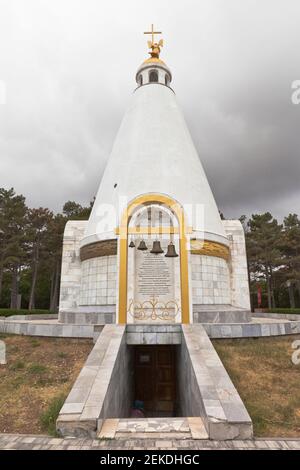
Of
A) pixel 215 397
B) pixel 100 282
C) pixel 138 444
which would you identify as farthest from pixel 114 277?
pixel 138 444

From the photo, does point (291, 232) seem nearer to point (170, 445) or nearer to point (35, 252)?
point (35, 252)

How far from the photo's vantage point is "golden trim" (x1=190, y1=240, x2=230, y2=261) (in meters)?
9.86

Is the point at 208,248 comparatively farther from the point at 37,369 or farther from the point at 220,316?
the point at 37,369

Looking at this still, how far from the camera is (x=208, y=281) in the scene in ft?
32.0

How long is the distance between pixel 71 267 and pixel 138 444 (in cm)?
850

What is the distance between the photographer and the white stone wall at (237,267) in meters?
11.1

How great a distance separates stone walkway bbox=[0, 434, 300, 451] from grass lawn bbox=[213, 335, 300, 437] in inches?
10.6

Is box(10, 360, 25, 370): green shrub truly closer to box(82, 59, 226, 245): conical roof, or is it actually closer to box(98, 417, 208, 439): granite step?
box(98, 417, 208, 439): granite step

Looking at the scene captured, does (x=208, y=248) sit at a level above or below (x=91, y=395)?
above

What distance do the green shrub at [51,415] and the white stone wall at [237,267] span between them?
314 inches

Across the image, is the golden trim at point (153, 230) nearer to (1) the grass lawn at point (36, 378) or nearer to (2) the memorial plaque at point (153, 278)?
(2) the memorial plaque at point (153, 278)

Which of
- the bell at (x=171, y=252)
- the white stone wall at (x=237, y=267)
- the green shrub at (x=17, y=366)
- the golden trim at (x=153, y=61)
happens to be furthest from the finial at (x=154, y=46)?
the green shrub at (x=17, y=366)

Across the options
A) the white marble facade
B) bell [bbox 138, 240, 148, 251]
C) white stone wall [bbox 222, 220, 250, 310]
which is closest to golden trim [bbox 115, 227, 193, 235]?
bell [bbox 138, 240, 148, 251]

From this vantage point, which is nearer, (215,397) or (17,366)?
(215,397)
